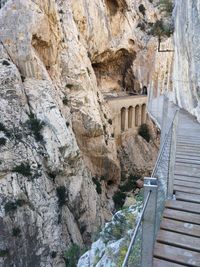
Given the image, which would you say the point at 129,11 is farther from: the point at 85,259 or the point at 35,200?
the point at 85,259

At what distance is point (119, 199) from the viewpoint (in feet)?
85.5

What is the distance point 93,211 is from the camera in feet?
68.7

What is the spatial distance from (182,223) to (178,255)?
674 millimetres

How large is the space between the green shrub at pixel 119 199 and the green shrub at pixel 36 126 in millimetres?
10112

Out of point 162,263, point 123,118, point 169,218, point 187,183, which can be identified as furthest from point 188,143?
point 123,118

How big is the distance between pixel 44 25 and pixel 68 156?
9847 millimetres

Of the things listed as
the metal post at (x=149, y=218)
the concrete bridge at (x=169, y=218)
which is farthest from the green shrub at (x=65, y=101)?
the metal post at (x=149, y=218)

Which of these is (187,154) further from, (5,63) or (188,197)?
(5,63)

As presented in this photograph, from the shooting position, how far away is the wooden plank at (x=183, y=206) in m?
4.50

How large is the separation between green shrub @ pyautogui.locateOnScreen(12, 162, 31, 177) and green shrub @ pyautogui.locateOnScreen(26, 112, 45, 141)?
210 centimetres

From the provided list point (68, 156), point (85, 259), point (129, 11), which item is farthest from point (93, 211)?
point (129, 11)

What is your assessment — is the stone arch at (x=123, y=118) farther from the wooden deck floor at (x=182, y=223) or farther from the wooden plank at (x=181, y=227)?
the wooden plank at (x=181, y=227)

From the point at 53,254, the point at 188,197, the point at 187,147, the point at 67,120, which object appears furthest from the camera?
the point at 67,120

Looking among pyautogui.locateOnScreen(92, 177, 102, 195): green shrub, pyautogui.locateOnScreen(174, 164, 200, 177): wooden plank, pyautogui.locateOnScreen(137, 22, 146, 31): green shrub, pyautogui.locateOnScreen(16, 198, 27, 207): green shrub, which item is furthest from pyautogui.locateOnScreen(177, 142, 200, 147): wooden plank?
pyautogui.locateOnScreen(137, 22, 146, 31): green shrub
